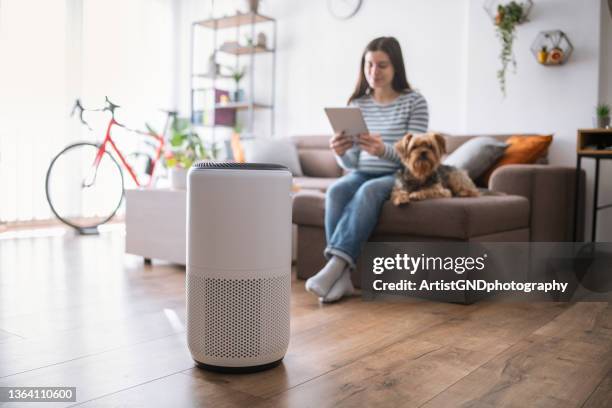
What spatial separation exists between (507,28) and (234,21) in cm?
243

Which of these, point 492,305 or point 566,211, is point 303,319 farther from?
point 566,211

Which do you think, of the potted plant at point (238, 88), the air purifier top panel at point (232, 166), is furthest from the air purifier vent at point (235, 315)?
the potted plant at point (238, 88)

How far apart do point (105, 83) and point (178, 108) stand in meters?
0.89

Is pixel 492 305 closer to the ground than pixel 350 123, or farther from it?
closer to the ground

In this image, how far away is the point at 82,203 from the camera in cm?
466

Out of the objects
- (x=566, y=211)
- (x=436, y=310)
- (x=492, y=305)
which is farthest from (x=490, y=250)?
(x=566, y=211)

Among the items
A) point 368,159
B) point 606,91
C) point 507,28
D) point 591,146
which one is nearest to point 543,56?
point 507,28

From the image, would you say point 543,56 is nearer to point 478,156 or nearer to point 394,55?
point 478,156

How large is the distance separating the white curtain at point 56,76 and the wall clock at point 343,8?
1833mm

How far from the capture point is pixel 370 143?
2225mm

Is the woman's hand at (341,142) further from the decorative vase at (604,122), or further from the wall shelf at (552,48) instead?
the wall shelf at (552,48)

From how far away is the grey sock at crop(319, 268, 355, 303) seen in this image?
2.07 metres

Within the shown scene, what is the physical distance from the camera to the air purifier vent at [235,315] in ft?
4.22

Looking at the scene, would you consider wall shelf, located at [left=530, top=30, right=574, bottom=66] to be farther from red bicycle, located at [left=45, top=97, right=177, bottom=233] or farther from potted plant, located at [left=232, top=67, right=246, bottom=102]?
red bicycle, located at [left=45, top=97, right=177, bottom=233]
